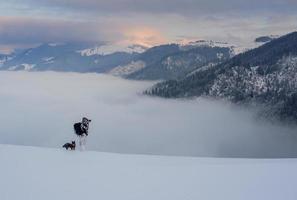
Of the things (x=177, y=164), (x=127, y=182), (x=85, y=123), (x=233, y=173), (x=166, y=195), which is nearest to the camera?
(x=166, y=195)

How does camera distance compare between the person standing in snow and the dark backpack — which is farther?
the dark backpack

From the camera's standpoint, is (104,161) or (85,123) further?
(85,123)

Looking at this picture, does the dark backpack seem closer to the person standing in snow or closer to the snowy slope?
the person standing in snow

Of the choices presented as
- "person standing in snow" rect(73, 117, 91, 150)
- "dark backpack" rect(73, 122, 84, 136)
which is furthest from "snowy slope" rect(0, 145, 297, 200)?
"dark backpack" rect(73, 122, 84, 136)

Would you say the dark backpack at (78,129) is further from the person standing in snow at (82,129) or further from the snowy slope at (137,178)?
the snowy slope at (137,178)

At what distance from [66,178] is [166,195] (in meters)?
3.95

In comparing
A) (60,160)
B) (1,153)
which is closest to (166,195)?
(60,160)

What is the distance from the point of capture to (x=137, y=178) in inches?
713

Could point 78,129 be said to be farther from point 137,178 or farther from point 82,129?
point 137,178

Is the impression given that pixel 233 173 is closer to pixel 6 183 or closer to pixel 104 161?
pixel 104 161

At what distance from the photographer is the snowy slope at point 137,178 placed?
1618 centimetres

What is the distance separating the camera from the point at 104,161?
21078 mm

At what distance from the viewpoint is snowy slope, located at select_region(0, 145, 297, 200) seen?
1618 centimetres

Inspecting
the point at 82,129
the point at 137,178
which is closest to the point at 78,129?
the point at 82,129
